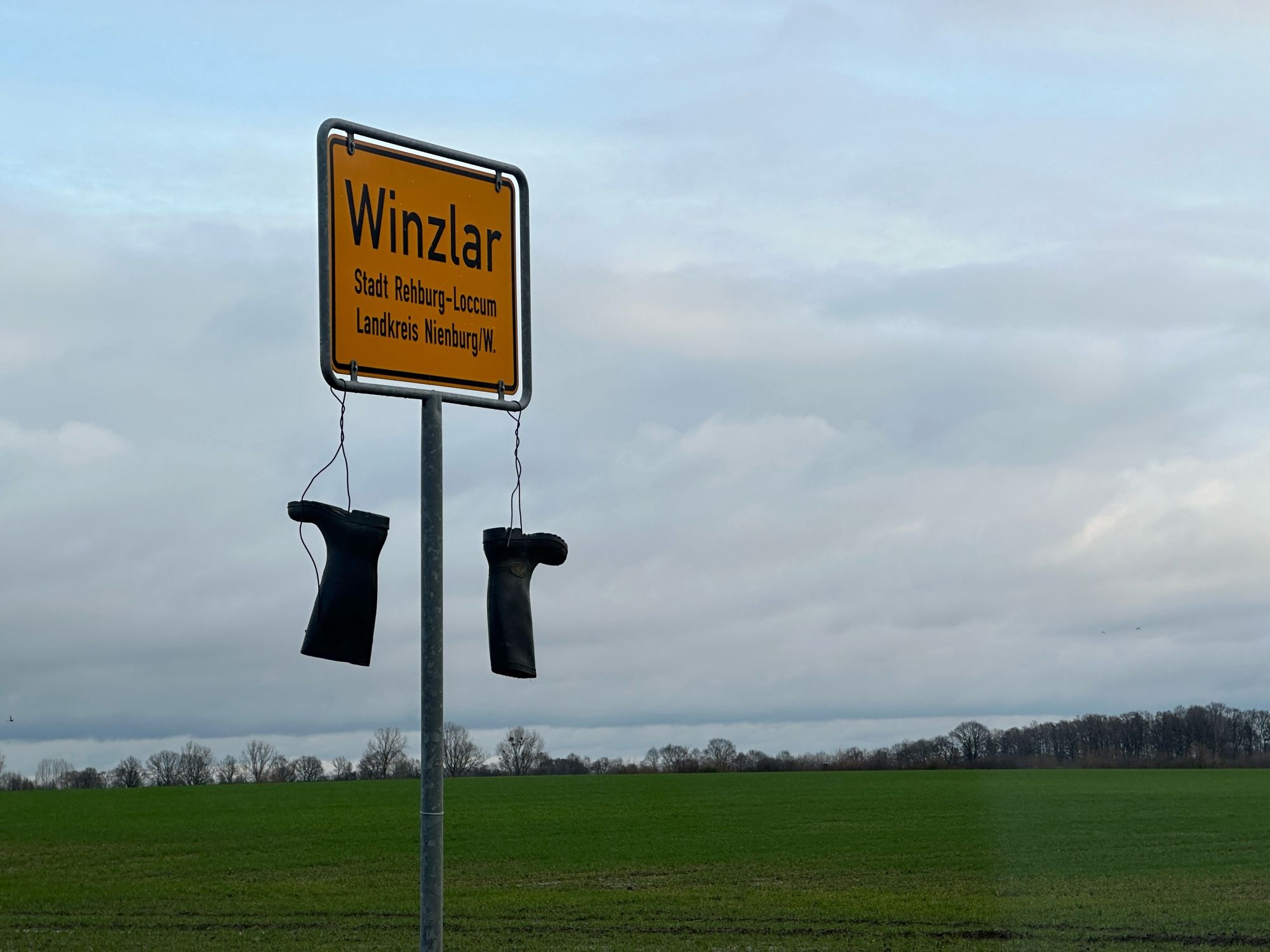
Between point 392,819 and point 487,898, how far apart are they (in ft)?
78.2

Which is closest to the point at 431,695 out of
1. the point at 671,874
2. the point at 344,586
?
the point at 344,586

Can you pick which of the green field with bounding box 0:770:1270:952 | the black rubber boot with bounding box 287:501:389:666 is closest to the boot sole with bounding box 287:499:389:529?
the black rubber boot with bounding box 287:501:389:666

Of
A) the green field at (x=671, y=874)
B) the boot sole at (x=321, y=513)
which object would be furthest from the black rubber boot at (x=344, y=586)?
the green field at (x=671, y=874)

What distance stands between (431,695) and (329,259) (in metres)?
1.39

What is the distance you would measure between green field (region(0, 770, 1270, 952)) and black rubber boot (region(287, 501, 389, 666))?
40.8 feet

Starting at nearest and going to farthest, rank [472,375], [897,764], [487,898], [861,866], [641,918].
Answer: [472,375]
[641,918]
[487,898]
[861,866]
[897,764]

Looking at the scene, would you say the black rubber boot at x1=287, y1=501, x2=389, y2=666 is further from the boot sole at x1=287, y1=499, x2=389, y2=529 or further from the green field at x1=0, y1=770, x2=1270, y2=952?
the green field at x1=0, y1=770, x2=1270, y2=952

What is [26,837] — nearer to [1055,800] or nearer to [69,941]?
[69,941]

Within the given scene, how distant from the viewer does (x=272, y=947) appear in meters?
16.3

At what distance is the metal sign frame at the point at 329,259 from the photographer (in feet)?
13.3

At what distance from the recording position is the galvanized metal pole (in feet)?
12.8

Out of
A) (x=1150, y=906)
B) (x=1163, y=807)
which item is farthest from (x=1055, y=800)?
(x=1150, y=906)

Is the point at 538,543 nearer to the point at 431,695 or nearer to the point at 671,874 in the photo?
the point at 431,695

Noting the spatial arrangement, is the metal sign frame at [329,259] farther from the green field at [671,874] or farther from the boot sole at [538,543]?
the green field at [671,874]
